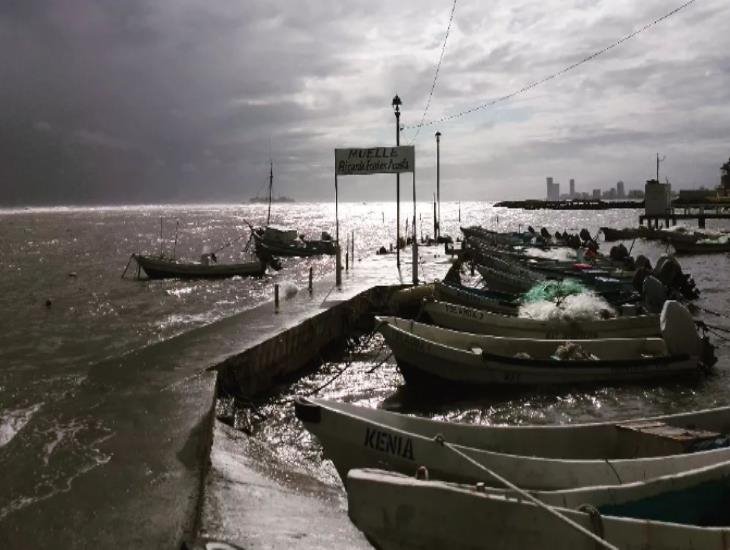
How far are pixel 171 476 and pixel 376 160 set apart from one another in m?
16.8

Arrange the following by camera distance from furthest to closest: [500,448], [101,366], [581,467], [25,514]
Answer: [101,366]
[500,448]
[581,467]
[25,514]

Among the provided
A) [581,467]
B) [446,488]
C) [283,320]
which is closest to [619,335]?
[283,320]

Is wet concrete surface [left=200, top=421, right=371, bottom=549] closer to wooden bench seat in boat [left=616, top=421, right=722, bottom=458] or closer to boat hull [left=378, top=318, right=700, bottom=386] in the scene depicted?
wooden bench seat in boat [left=616, top=421, right=722, bottom=458]

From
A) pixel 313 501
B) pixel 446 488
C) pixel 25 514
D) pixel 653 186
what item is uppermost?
pixel 653 186

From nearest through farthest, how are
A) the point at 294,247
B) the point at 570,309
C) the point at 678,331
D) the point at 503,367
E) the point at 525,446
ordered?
the point at 525,446 → the point at 503,367 → the point at 678,331 → the point at 570,309 → the point at 294,247

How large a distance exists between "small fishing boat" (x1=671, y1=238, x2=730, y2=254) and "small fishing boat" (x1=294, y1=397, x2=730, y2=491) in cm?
4626

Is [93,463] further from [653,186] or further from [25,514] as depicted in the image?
[653,186]

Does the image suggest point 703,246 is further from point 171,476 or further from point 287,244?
point 171,476

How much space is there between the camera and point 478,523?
211 inches

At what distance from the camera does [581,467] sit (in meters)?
6.63

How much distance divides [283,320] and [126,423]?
8.07 metres

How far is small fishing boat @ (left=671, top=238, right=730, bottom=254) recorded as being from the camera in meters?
48.1

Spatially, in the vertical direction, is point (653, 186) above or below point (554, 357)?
above

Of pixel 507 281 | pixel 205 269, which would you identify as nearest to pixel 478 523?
pixel 507 281
